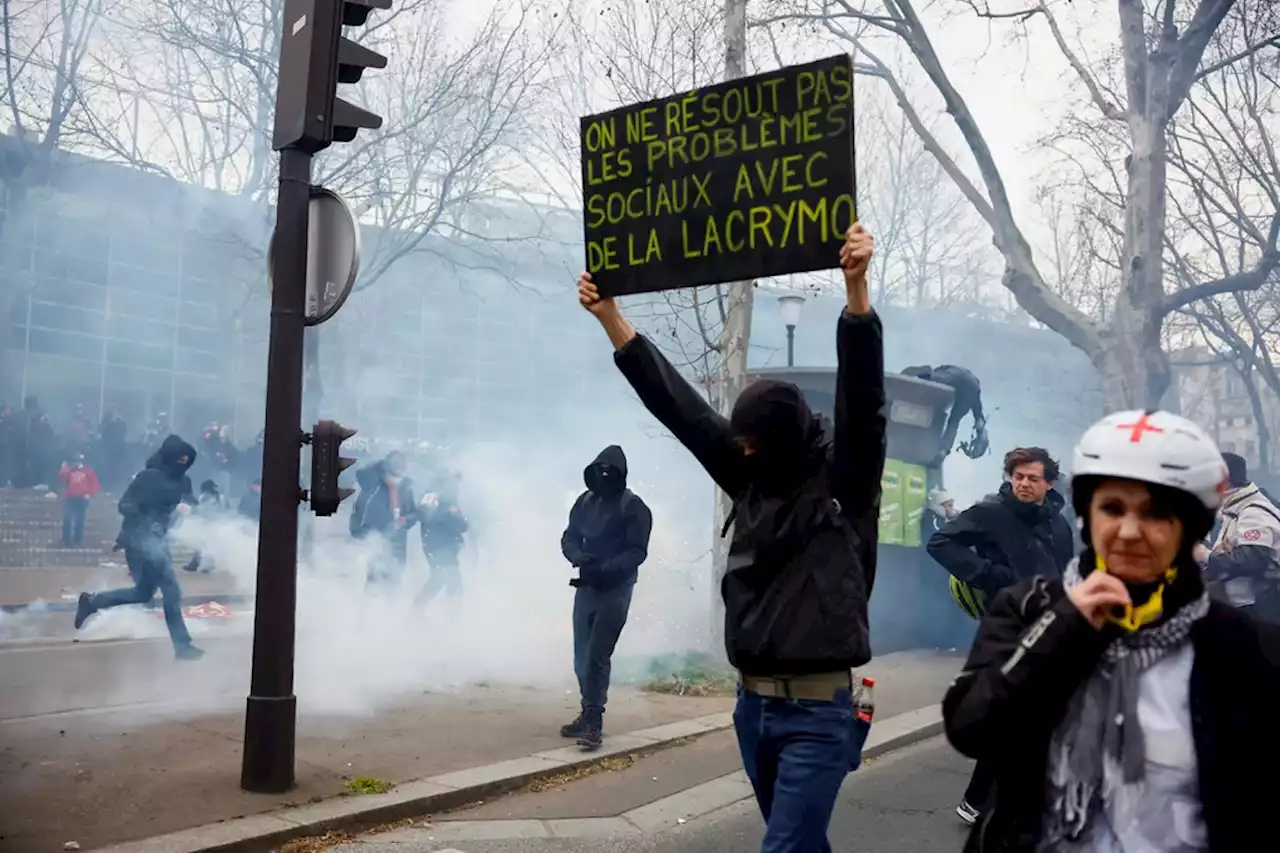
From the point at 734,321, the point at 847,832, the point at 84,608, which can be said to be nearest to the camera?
the point at 847,832

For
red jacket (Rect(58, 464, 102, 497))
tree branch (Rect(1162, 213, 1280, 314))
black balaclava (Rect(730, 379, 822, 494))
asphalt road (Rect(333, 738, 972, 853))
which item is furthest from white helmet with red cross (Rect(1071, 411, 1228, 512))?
tree branch (Rect(1162, 213, 1280, 314))

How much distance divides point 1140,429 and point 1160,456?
2.2 inches

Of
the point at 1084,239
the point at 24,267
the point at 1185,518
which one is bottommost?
the point at 1185,518

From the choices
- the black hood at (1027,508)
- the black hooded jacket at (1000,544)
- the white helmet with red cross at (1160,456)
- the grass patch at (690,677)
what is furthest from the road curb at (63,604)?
the white helmet with red cross at (1160,456)

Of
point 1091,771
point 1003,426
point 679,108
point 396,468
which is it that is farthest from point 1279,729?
point 1003,426

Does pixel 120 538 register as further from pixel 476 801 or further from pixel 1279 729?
pixel 1279 729

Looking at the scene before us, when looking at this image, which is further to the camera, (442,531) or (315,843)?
(442,531)

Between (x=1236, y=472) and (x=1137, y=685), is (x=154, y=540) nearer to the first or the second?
(x=1236, y=472)

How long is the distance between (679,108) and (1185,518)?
2.36 meters

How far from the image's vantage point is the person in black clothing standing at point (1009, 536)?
526 centimetres

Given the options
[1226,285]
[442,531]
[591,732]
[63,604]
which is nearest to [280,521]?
[591,732]

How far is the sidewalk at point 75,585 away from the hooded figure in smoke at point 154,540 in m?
2.42

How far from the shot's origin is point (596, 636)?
696 cm

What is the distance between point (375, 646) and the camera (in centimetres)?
986
